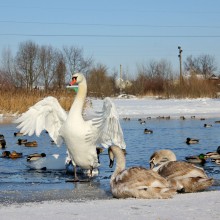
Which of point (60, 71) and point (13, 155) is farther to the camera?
point (60, 71)

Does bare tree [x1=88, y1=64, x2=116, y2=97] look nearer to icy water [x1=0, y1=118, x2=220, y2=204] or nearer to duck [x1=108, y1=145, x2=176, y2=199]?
icy water [x1=0, y1=118, x2=220, y2=204]

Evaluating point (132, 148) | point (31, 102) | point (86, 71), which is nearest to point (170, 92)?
point (86, 71)

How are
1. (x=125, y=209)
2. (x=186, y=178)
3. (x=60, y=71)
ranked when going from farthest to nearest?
(x=60, y=71), (x=186, y=178), (x=125, y=209)

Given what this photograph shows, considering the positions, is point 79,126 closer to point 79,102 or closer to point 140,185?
point 79,102

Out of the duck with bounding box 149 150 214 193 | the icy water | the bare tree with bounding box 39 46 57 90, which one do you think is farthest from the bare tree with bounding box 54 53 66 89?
the duck with bounding box 149 150 214 193

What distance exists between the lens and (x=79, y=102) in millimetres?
10875

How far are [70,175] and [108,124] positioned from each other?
5.28 feet

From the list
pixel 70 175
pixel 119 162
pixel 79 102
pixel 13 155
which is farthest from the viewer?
pixel 13 155

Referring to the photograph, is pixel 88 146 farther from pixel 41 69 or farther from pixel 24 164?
pixel 41 69

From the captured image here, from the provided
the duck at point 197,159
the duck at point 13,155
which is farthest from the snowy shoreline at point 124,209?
the duck at point 13,155

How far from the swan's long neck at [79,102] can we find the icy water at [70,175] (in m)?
1.27

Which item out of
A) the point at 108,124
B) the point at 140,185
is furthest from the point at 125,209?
the point at 108,124

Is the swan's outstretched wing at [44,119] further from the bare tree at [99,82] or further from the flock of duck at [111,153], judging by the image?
the bare tree at [99,82]

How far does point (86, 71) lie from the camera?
258ft
